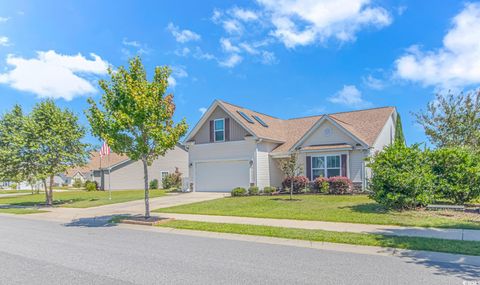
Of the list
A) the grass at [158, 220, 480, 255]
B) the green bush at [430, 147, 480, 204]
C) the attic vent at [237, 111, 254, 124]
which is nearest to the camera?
the grass at [158, 220, 480, 255]

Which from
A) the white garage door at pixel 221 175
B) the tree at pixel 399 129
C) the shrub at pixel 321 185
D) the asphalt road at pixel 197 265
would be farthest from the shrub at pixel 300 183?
the asphalt road at pixel 197 265

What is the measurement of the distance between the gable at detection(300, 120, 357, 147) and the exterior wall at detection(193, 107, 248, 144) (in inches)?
182

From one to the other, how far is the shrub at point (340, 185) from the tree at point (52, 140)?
16.8 m

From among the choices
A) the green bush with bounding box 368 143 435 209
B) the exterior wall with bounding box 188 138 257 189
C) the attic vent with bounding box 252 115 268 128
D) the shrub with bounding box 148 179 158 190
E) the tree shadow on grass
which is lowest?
the shrub with bounding box 148 179 158 190

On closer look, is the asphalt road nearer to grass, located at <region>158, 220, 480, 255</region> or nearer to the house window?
grass, located at <region>158, 220, 480, 255</region>

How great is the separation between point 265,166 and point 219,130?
14.5 ft

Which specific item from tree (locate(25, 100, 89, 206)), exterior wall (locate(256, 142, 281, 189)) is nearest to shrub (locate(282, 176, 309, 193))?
exterior wall (locate(256, 142, 281, 189))

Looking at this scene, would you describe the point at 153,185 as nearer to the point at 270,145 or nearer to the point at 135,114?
the point at 270,145

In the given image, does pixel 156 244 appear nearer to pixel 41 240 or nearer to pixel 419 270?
pixel 41 240

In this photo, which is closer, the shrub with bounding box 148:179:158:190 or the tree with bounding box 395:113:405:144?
the tree with bounding box 395:113:405:144

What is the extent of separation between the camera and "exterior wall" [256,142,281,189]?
75.7ft

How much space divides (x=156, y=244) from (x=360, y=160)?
15020 mm

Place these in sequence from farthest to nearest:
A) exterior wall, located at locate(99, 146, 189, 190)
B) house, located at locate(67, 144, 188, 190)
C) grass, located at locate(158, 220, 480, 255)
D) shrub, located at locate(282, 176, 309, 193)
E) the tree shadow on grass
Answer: exterior wall, located at locate(99, 146, 189, 190) < house, located at locate(67, 144, 188, 190) < shrub, located at locate(282, 176, 309, 193) < the tree shadow on grass < grass, located at locate(158, 220, 480, 255)

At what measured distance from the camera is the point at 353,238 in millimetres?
8102
